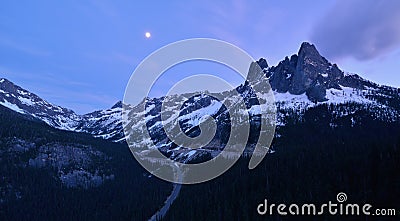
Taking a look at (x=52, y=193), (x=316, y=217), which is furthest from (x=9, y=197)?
(x=316, y=217)

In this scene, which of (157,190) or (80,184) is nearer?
(157,190)

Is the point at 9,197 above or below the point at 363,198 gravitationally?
below

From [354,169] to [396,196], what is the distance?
18.8m

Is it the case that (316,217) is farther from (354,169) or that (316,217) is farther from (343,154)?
(343,154)

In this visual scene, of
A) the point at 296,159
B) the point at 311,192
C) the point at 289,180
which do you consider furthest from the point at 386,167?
the point at 296,159

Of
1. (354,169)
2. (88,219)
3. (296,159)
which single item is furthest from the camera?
(88,219)

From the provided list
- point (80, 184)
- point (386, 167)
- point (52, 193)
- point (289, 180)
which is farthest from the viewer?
A: point (80, 184)

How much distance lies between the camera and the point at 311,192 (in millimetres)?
86500

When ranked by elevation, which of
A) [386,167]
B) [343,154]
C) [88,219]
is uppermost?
[343,154]

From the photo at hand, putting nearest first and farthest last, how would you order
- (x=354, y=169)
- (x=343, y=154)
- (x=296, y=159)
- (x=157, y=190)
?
(x=354, y=169)
(x=343, y=154)
(x=296, y=159)
(x=157, y=190)

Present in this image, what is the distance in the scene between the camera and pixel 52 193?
167 metres

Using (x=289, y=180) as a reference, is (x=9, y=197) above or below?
below

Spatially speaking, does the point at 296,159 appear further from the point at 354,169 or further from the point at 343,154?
the point at 354,169

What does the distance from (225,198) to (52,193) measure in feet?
354
